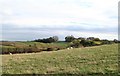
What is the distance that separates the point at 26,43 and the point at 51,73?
17.1m

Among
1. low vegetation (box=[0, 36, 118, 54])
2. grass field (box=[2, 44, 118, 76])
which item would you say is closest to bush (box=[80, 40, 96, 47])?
low vegetation (box=[0, 36, 118, 54])

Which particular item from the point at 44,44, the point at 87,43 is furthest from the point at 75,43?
the point at 44,44

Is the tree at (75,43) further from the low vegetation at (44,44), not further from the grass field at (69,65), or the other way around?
the grass field at (69,65)

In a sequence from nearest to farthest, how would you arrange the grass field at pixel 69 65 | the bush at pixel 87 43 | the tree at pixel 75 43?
1. the grass field at pixel 69 65
2. the tree at pixel 75 43
3. the bush at pixel 87 43

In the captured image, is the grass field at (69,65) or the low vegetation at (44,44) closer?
the grass field at (69,65)

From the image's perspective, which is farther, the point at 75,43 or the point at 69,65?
the point at 75,43

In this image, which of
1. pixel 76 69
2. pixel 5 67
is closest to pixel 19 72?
pixel 5 67

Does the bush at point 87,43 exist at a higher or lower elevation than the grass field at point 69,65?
higher

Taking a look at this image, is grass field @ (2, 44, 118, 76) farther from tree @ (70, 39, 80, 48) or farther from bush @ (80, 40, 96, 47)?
bush @ (80, 40, 96, 47)

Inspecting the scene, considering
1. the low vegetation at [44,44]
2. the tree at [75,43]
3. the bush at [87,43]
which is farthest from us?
the bush at [87,43]

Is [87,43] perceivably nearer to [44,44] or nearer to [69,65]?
[44,44]

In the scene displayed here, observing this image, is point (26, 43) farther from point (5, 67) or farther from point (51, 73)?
point (51, 73)

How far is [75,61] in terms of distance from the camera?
826 inches

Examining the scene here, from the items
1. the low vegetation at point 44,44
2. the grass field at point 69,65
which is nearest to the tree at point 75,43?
the low vegetation at point 44,44
